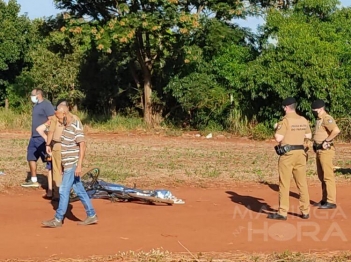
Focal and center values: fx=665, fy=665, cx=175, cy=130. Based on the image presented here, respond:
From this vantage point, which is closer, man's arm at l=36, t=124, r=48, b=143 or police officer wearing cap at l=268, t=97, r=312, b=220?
police officer wearing cap at l=268, t=97, r=312, b=220

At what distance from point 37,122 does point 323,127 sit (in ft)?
16.2

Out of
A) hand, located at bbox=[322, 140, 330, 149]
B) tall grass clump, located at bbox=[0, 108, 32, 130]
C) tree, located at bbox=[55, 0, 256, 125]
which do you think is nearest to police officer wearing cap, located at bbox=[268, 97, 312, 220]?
hand, located at bbox=[322, 140, 330, 149]

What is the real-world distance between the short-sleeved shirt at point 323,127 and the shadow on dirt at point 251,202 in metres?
1.34

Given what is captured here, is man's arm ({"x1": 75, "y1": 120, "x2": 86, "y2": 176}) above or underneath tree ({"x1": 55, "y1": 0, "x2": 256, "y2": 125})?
underneath

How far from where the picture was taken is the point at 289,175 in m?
9.44

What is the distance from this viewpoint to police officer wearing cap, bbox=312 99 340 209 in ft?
34.3

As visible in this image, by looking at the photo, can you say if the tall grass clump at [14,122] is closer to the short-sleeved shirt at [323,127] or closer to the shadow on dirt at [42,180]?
the shadow on dirt at [42,180]

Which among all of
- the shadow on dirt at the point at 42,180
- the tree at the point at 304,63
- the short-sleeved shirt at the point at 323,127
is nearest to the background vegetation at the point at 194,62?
the tree at the point at 304,63

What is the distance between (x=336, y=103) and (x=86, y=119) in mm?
11963

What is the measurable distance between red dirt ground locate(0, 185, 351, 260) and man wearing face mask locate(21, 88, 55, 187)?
0.68 m

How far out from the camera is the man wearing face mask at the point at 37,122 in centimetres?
1168

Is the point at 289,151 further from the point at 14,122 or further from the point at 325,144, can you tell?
the point at 14,122

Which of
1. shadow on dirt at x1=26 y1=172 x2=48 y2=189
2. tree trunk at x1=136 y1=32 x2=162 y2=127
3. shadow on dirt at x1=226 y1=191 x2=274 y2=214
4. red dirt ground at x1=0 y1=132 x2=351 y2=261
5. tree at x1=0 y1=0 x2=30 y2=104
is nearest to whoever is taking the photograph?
red dirt ground at x1=0 y1=132 x2=351 y2=261

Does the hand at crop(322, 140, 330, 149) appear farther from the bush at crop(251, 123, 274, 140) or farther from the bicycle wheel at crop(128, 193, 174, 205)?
the bush at crop(251, 123, 274, 140)
